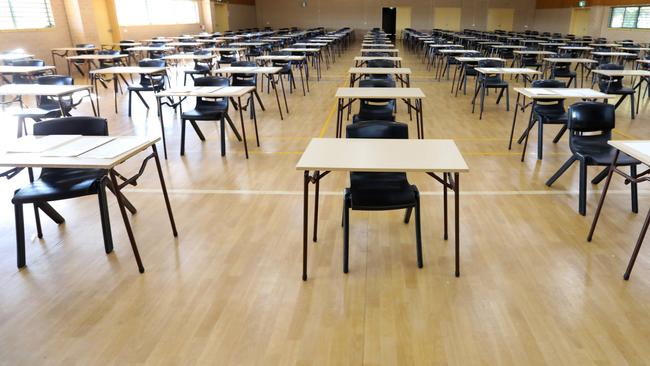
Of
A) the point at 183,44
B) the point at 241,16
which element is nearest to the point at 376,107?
the point at 183,44

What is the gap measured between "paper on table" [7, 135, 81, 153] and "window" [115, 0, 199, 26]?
544 inches

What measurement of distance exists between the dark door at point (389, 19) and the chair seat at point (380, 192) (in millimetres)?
25106

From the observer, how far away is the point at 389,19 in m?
27.2

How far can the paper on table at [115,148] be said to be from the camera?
275 cm

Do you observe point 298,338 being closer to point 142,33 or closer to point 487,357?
point 487,357

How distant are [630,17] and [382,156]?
1827 cm

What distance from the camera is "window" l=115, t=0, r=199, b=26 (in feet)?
51.4

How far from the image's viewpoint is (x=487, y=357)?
2211mm

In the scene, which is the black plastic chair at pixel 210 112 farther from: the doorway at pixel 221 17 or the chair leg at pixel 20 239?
the doorway at pixel 221 17

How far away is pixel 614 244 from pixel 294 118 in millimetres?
5006

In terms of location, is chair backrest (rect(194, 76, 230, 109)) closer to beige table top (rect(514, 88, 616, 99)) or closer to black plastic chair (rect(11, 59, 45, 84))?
beige table top (rect(514, 88, 616, 99))

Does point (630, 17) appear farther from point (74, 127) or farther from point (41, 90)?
point (74, 127)

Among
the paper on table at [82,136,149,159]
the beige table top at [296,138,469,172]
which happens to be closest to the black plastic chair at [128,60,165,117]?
the paper on table at [82,136,149,159]

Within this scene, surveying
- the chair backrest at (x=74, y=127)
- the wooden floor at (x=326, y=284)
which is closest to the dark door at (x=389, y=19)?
the wooden floor at (x=326, y=284)
